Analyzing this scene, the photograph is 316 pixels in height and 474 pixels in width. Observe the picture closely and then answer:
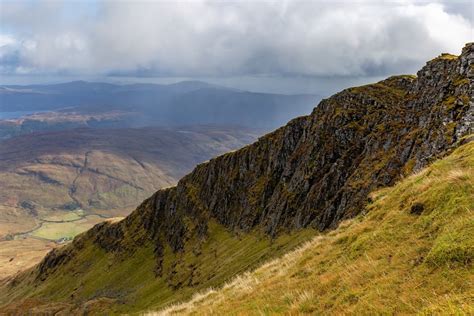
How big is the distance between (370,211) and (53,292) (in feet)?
636

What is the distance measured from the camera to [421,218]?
19844 millimetres

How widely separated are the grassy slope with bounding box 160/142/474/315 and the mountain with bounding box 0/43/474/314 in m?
13.3

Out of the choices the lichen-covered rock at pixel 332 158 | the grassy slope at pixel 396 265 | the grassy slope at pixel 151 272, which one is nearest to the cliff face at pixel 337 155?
the lichen-covered rock at pixel 332 158

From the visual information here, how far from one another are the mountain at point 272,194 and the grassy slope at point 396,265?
13340mm

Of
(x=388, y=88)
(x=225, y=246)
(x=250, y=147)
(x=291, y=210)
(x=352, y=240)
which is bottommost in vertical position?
(x=225, y=246)

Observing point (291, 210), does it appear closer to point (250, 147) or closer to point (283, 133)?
point (283, 133)

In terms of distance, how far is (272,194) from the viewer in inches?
4904

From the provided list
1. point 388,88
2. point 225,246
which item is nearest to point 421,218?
point 388,88

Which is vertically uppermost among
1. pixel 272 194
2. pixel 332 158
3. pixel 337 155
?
pixel 337 155

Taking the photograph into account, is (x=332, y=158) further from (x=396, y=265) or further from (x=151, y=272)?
(x=151, y=272)

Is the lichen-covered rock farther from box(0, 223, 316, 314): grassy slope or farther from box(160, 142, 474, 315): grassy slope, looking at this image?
box(160, 142, 474, 315): grassy slope

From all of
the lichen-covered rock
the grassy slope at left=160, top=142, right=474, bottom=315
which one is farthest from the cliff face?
the grassy slope at left=160, top=142, right=474, bottom=315

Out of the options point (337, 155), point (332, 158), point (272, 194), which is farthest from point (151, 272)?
point (337, 155)

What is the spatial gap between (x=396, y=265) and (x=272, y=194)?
107998mm
